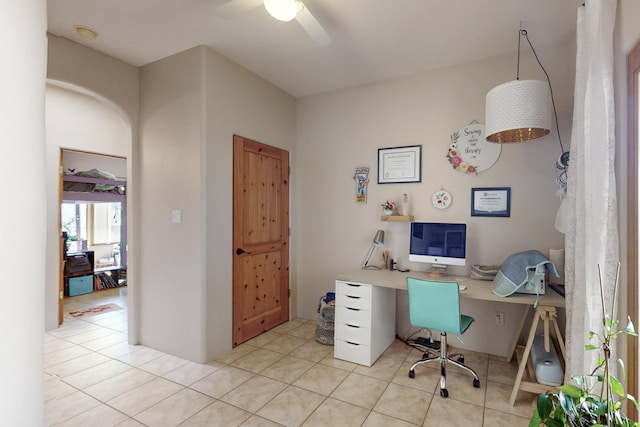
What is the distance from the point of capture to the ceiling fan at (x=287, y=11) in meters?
1.86

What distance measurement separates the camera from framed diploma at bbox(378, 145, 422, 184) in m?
3.17

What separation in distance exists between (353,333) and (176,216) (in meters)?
1.87

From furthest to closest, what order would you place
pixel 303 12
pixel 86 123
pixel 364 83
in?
pixel 86 123, pixel 364 83, pixel 303 12

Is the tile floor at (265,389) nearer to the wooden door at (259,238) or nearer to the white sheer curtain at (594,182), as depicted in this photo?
the wooden door at (259,238)

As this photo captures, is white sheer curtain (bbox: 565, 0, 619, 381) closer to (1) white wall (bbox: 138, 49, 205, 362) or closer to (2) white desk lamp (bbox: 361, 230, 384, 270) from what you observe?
(2) white desk lamp (bbox: 361, 230, 384, 270)

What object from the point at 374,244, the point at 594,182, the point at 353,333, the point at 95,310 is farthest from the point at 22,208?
the point at 95,310

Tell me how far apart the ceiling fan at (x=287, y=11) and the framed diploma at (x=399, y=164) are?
4.71 ft

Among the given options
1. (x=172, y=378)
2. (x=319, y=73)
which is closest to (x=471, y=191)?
(x=319, y=73)

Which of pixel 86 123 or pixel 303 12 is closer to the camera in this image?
pixel 303 12

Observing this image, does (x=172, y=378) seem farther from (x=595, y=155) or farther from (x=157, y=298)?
(x=595, y=155)

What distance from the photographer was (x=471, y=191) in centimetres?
293

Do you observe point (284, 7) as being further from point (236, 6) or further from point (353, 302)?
point (353, 302)

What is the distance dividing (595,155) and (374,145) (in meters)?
2.09

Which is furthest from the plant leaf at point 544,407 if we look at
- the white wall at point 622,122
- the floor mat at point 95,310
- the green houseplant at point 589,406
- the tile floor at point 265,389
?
the floor mat at point 95,310
